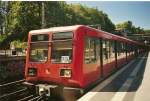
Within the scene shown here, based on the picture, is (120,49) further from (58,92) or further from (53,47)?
(58,92)

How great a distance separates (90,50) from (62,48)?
1.32 m

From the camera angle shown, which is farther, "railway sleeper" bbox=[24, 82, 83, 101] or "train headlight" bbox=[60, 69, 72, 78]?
"train headlight" bbox=[60, 69, 72, 78]

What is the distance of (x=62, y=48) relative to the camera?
392 inches

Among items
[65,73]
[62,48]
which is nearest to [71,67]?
[65,73]

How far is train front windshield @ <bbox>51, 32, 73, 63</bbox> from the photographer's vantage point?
32.2 ft

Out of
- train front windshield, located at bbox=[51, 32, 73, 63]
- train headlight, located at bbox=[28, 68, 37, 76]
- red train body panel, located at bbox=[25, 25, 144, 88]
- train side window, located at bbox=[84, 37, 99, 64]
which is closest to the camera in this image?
red train body panel, located at bbox=[25, 25, 144, 88]

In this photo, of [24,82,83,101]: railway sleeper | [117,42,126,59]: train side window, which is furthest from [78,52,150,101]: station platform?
[117,42,126,59]: train side window

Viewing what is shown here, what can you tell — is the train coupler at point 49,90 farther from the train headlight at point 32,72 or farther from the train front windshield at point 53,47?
the train front windshield at point 53,47

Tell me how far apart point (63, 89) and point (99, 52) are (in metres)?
3.14

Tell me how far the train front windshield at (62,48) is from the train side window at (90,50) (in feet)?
2.42

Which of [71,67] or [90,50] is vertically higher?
[90,50]

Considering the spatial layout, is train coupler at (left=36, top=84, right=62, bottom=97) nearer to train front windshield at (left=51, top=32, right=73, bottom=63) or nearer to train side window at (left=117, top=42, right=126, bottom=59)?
train front windshield at (left=51, top=32, right=73, bottom=63)

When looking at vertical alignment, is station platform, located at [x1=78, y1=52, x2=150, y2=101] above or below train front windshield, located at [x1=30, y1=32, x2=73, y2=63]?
below

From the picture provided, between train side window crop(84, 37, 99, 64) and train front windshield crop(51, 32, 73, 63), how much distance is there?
0.74 meters
